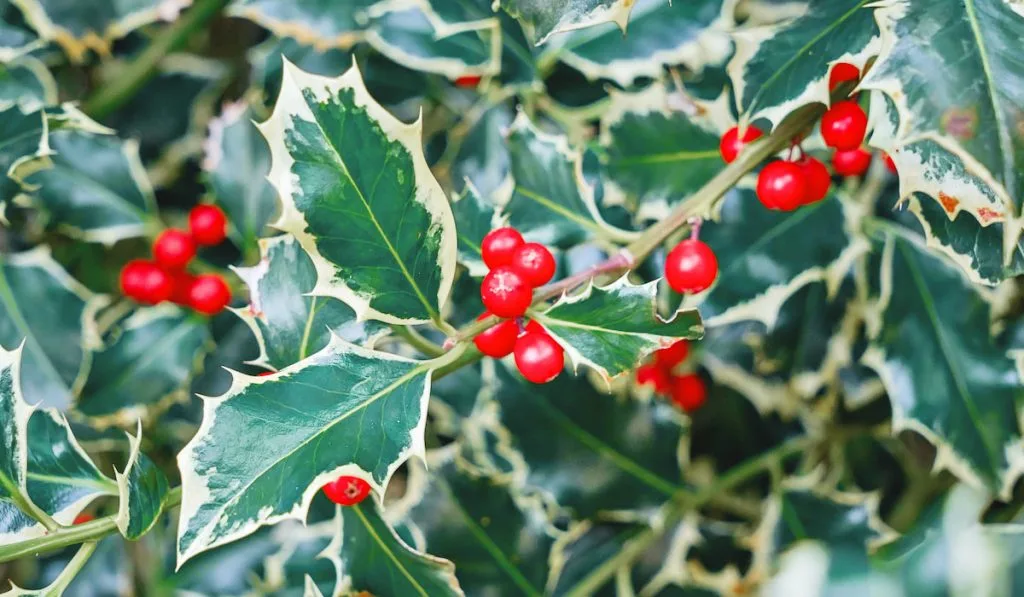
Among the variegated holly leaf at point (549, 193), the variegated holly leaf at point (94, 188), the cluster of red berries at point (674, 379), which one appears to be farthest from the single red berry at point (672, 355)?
the variegated holly leaf at point (94, 188)

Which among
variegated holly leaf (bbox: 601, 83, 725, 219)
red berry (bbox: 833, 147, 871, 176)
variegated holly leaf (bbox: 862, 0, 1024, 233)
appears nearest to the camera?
variegated holly leaf (bbox: 862, 0, 1024, 233)

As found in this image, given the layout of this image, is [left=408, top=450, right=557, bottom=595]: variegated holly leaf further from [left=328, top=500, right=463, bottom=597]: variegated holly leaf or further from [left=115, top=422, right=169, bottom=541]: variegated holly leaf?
[left=115, top=422, right=169, bottom=541]: variegated holly leaf

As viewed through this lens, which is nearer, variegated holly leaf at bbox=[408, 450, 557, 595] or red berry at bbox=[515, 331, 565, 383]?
red berry at bbox=[515, 331, 565, 383]

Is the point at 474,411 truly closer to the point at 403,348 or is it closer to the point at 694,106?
the point at 403,348

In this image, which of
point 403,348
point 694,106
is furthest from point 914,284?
point 403,348

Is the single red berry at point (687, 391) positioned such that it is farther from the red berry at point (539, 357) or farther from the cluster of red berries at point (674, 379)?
the red berry at point (539, 357)

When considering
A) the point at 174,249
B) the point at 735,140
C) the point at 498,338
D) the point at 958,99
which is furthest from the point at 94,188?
the point at 958,99

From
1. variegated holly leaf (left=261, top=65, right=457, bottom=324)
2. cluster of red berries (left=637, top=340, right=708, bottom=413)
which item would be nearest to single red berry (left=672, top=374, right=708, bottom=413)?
cluster of red berries (left=637, top=340, right=708, bottom=413)

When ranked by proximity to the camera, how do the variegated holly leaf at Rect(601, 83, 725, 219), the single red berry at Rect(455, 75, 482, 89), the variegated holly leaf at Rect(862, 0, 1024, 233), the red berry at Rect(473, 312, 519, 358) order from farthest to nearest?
the single red berry at Rect(455, 75, 482, 89) → the variegated holly leaf at Rect(601, 83, 725, 219) → the red berry at Rect(473, 312, 519, 358) → the variegated holly leaf at Rect(862, 0, 1024, 233)
